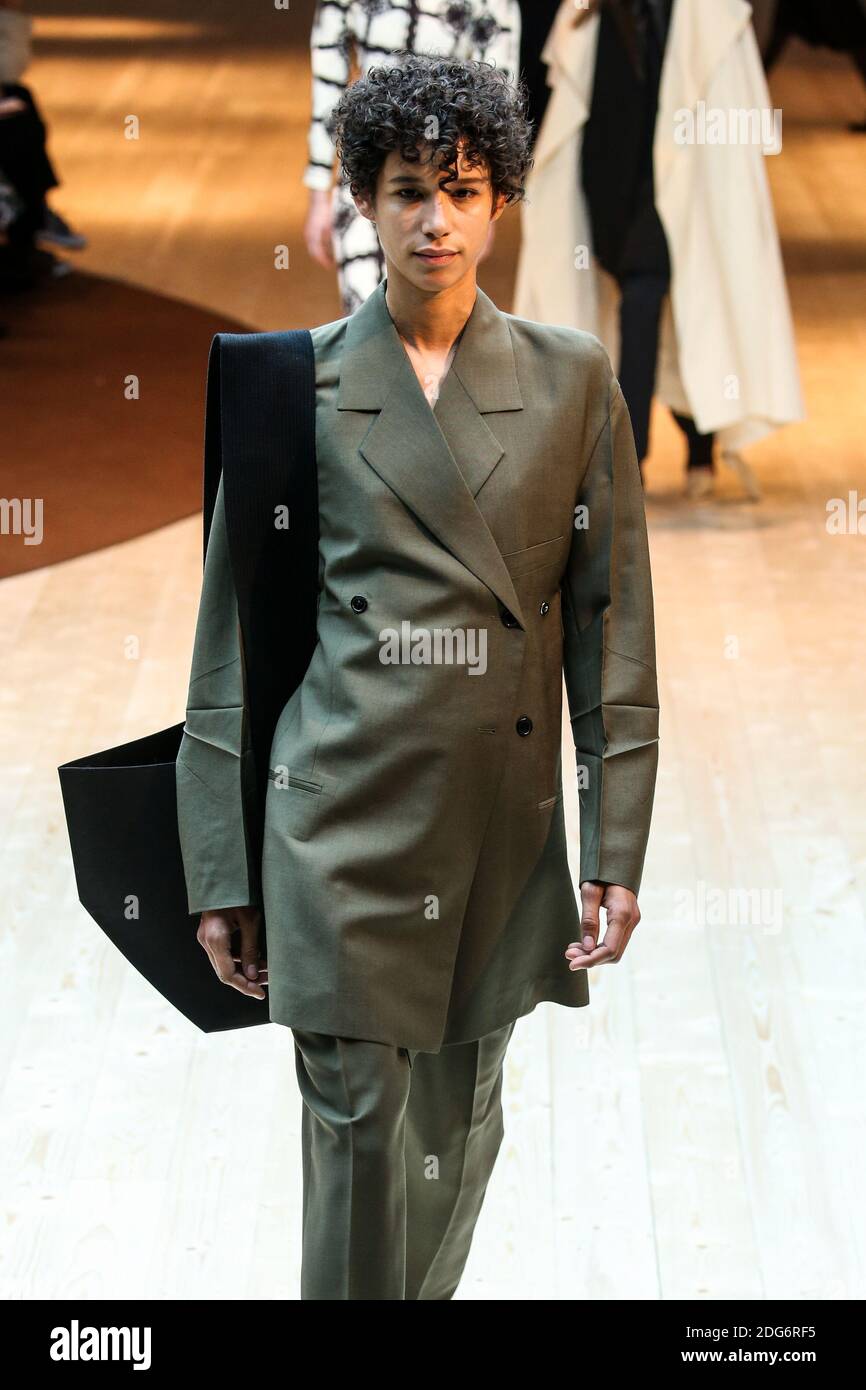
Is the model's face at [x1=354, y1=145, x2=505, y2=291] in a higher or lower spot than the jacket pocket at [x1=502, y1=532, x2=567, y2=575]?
higher

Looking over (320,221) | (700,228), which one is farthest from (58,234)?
(320,221)

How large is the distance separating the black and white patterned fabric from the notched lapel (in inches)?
110

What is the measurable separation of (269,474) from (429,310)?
0.92 ft

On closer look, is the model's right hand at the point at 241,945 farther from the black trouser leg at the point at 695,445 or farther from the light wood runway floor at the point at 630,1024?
the black trouser leg at the point at 695,445

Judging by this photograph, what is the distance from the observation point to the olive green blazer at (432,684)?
250 cm

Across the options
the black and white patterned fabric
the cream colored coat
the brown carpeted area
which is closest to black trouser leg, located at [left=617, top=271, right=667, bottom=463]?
the cream colored coat

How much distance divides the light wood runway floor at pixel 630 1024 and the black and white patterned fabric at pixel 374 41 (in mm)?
1324

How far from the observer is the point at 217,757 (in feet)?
8.56

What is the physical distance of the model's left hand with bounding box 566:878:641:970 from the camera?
2643 mm

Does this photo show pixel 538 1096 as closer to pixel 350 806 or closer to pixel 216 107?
pixel 350 806

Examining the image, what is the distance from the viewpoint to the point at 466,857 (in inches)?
103

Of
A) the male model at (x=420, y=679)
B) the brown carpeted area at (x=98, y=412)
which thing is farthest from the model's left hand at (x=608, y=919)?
the brown carpeted area at (x=98, y=412)

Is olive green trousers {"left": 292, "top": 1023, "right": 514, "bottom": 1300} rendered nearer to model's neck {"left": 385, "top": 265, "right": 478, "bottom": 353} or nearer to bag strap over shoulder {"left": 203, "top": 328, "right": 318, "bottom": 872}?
bag strap over shoulder {"left": 203, "top": 328, "right": 318, "bottom": 872}

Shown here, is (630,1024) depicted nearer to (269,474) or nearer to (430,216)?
(269,474)
